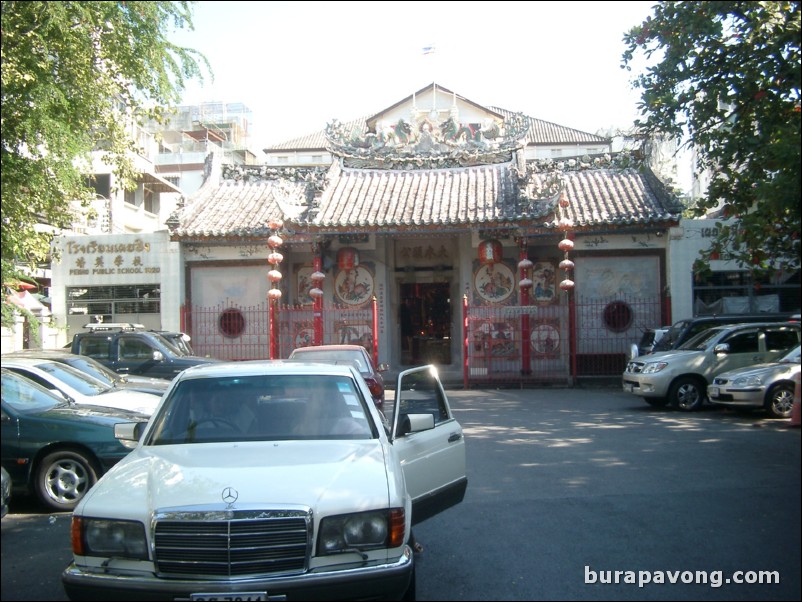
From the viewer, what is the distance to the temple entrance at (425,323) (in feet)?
71.7

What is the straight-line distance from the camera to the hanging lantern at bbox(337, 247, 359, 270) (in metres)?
20.5

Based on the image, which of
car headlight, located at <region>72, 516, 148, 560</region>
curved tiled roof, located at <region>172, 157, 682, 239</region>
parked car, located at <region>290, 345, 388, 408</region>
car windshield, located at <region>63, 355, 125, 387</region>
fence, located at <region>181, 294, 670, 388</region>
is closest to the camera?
car headlight, located at <region>72, 516, 148, 560</region>

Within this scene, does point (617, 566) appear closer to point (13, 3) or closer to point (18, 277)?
point (18, 277)

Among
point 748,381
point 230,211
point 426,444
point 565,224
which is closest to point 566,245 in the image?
point 565,224

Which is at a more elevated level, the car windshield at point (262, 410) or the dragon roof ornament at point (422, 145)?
the dragon roof ornament at point (422, 145)

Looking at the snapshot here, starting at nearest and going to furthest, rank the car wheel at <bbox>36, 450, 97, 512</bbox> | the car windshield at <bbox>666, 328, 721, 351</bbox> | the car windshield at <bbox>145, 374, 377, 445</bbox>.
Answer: the car windshield at <bbox>145, 374, 377, 445</bbox> → the car wheel at <bbox>36, 450, 97, 512</bbox> → the car windshield at <bbox>666, 328, 721, 351</bbox>

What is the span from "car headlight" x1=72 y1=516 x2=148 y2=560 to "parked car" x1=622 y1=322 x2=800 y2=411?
11.7 meters

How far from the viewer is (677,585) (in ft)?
16.7

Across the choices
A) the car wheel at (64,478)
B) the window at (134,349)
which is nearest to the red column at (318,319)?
the window at (134,349)

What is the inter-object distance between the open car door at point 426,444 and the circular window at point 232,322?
14.9 metres

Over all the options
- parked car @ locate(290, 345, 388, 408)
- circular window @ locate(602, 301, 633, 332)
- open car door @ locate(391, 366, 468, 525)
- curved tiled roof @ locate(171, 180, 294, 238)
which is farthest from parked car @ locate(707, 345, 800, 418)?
curved tiled roof @ locate(171, 180, 294, 238)

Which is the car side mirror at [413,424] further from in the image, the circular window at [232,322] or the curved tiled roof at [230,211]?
the circular window at [232,322]

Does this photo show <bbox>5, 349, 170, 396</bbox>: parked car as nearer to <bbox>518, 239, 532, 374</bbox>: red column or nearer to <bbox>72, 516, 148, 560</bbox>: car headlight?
<bbox>72, 516, 148, 560</bbox>: car headlight

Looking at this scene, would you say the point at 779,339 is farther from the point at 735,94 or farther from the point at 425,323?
the point at 425,323
